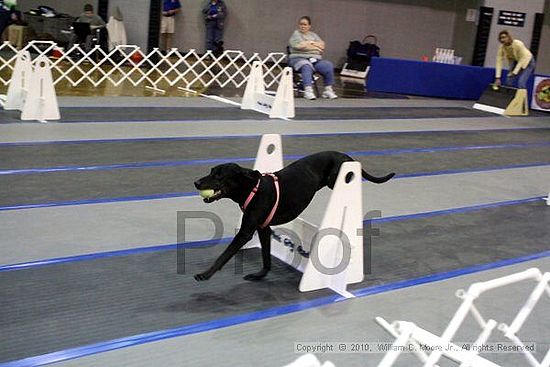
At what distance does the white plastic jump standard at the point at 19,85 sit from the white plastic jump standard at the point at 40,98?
347 millimetres

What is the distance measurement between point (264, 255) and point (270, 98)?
592 cm

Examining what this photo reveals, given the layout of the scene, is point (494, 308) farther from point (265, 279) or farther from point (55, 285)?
point (55, 285)

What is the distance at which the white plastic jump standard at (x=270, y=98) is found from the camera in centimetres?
922

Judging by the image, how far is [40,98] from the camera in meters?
7.57

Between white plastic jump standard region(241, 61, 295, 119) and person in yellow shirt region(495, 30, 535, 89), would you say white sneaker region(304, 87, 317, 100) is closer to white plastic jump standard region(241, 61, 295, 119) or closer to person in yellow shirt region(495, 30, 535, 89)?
white plastic jump standard region(241, 61, 295, 119)

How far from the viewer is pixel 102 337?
2.89m

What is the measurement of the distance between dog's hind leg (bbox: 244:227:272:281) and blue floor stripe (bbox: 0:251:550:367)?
338 mm

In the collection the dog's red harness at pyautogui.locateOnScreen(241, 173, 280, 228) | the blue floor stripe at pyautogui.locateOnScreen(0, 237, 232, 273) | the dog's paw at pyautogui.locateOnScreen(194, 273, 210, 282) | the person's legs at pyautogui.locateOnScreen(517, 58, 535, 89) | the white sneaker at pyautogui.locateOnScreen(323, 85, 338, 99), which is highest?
the person's legs at pyautogui.locateOnScreen(517, 58, 535, 89)

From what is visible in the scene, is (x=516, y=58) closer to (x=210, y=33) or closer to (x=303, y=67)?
(x=303, y=67)

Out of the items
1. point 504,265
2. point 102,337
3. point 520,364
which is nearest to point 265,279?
point 102,337

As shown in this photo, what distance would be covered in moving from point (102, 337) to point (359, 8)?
58.5 feet

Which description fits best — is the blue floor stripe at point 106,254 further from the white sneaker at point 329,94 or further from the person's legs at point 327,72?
the white sneaker at point 329,94

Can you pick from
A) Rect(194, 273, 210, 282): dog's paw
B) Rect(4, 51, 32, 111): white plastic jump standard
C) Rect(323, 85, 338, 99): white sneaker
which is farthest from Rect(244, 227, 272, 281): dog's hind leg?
Rect(323, 85, 338, 99): white sneaker

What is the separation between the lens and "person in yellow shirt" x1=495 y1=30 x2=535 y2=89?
12.0 m
